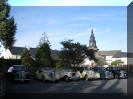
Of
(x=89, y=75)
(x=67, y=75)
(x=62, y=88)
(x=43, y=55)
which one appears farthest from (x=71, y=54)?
(x=62, y=88)

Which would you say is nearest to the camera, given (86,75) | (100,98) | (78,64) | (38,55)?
(100,98)

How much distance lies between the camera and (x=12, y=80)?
69.6ft

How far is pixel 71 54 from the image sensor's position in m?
35.7

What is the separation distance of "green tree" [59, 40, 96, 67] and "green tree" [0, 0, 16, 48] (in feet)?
40.7

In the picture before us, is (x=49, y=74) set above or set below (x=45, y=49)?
below

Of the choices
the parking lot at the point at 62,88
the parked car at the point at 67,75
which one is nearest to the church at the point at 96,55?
the parked car at the point at 67,75

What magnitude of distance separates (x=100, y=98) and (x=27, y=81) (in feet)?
36.8

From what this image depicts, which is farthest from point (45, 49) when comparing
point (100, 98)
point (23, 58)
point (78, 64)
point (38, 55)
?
point (100, 98)

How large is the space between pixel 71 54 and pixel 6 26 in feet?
52.4

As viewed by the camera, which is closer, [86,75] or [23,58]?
[86,75]

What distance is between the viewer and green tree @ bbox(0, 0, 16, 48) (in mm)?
20906

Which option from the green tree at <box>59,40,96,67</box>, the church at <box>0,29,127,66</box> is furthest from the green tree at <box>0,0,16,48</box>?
the church at <box>0,29,127,66</box>

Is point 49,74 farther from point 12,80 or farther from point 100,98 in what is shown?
point 100,98

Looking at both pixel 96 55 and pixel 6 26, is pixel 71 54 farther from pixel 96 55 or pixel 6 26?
pixel 96 55
